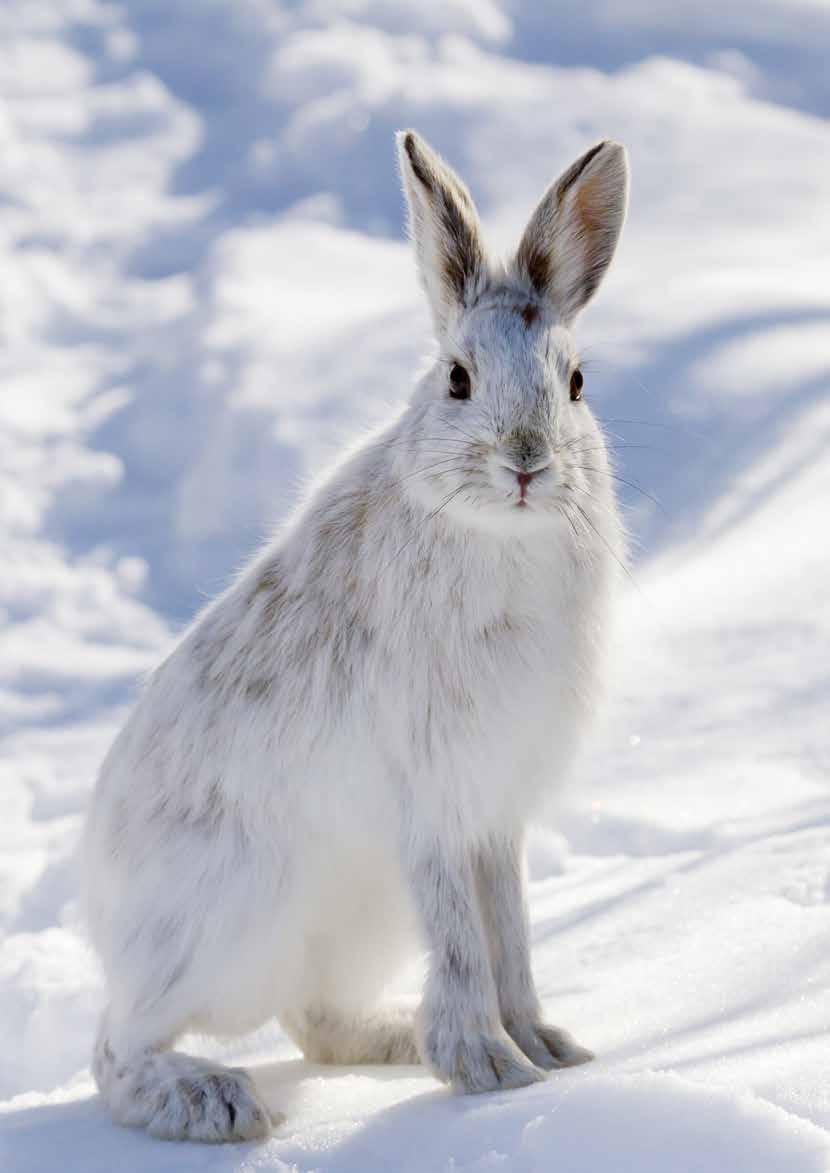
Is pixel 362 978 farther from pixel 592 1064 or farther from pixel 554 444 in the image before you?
pixel 554 444

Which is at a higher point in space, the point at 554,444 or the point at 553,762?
the point at 554,444

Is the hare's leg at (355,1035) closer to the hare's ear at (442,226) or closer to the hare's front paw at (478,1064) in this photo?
the hare's front paw at (478,1064)

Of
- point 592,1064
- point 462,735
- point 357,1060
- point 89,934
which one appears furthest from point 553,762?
point 89,934

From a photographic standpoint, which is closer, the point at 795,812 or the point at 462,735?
the point at 462,735

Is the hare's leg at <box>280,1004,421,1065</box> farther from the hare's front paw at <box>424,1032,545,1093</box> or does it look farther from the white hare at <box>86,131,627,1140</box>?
the hare's front paw at <box>424,1032,545,1093</box>

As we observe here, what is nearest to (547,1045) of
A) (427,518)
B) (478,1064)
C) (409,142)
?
(478,1064)

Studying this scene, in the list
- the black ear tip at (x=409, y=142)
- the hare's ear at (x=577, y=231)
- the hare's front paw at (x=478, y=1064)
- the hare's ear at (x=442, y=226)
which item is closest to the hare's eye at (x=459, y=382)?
the hare's ear at (x=442, y=226)

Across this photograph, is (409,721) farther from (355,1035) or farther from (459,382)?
(355,1035)

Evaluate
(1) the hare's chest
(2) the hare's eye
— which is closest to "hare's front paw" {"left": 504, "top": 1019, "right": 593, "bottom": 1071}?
(1) the hare's chest
